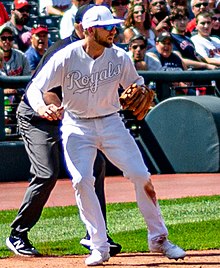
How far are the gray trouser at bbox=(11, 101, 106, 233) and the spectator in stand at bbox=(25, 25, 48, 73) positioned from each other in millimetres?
5593

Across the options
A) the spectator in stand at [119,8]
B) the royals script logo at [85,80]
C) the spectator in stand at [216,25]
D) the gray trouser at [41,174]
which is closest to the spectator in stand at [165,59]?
the spectator in stand at [119,8]

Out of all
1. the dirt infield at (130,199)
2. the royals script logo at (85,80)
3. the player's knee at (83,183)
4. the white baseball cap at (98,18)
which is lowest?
the dirt infield at (130,199)

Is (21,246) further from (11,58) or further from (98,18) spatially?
(11,58)

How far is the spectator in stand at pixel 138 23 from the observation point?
13.4m

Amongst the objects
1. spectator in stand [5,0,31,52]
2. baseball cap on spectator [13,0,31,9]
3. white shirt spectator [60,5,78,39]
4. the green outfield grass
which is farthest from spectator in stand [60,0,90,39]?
the green outfield grass

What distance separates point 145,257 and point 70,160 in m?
1.01

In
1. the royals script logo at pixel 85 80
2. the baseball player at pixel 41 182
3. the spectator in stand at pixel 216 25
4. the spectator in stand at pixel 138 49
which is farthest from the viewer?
the spectator in stand at pixel 216 25

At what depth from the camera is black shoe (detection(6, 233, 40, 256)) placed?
6.90 metres

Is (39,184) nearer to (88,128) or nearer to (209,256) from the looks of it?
(88,128)

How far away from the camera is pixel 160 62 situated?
13.1 m

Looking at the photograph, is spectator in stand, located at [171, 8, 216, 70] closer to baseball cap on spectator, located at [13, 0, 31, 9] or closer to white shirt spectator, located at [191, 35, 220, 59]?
white shirt spectator, located at [191, 35, 220, 59]

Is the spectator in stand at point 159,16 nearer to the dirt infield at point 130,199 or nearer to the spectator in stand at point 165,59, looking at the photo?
the spectator in stand at point 165,59

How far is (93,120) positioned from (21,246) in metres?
1.26

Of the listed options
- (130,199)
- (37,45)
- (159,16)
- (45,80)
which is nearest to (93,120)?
(45,80)
